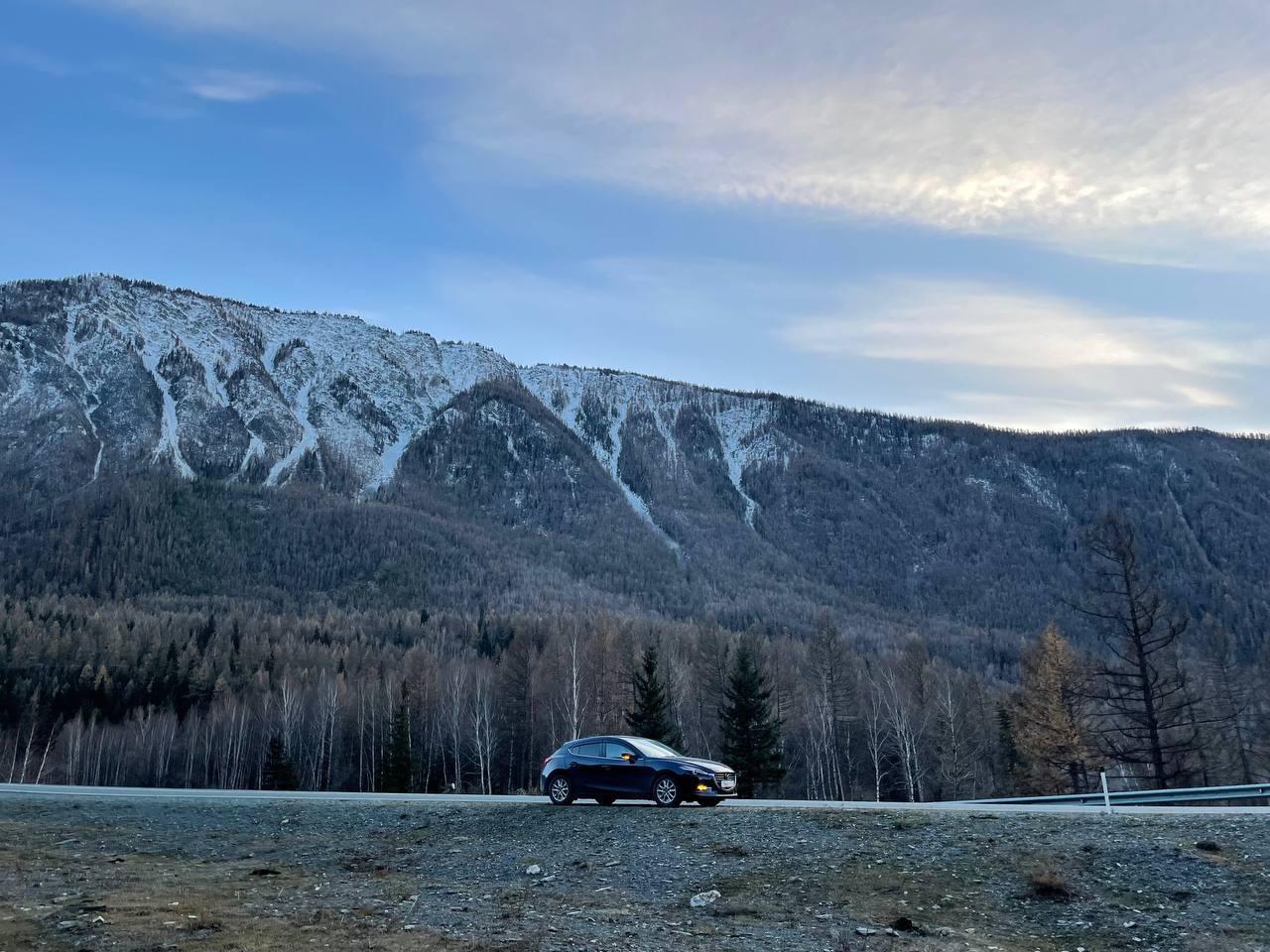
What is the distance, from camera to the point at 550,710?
69.6 metres

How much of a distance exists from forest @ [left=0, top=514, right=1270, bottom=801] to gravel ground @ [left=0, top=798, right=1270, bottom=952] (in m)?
27.8

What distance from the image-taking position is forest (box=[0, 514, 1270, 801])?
49.2 m

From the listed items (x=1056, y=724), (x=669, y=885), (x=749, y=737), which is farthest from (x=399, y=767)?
(x=669, y=885)

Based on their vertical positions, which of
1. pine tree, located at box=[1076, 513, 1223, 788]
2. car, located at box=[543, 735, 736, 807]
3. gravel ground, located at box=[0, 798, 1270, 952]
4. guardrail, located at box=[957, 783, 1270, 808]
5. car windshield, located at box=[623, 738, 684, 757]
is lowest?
gravel ground, located at box=[0, 798, 1270, 952]

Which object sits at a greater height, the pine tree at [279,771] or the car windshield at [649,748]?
the car windshield at [649,748]

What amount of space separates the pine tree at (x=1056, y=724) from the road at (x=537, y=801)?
74.3ft

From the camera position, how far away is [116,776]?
84125 mm

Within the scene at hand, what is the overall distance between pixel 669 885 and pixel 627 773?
22.5 feet

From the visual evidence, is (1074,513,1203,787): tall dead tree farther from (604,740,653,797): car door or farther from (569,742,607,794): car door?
(569,742,607,794): car door

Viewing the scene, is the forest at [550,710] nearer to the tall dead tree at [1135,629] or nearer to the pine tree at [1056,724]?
the pine tree at [1056,724]

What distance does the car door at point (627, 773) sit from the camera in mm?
21875

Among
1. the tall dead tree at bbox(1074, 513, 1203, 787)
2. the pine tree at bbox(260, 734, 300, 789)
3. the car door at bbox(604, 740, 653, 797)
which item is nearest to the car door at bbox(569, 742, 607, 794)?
the car door at bbox(604, 740, 653, 797)

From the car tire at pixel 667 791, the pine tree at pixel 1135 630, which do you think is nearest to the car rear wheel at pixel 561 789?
the car tire at pixel 667 791

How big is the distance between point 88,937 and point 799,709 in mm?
70502
